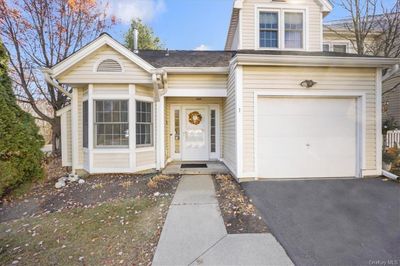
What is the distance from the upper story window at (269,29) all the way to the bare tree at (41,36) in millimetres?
9476

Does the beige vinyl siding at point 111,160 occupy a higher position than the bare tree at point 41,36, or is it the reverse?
the bare tree at point 41,36

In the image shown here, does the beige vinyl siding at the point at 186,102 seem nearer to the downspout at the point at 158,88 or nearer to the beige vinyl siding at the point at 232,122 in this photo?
the downspout at the point at 158,88

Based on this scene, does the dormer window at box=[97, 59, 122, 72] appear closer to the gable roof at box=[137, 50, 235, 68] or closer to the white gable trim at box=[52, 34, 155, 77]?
the white gable trim at box=[52, 34, 155, 77]

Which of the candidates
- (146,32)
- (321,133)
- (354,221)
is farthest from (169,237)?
(146,32)

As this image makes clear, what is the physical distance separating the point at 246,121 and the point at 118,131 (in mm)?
3895

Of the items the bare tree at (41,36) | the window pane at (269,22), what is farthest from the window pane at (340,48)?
the bare tree at (41,36)

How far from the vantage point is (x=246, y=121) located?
18.6 ft

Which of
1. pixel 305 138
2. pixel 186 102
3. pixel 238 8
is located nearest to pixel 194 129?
pixel 186 102

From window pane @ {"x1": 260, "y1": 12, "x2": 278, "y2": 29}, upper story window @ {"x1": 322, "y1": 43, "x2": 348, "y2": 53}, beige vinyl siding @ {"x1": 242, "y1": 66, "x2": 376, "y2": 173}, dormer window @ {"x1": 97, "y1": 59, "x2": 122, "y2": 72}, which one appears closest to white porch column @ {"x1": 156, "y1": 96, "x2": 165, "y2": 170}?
dormer window @ {"x1": 97, "y1": 59, "x2": 122, "y2": 72}

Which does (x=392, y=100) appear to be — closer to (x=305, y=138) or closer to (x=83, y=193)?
(x=305, y=138)

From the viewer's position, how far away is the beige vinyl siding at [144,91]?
259 inches

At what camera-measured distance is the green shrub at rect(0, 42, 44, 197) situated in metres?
4.84

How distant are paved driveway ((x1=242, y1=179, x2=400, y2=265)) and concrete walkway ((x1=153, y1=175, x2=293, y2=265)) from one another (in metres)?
0.31

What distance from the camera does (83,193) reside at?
5340 mm
